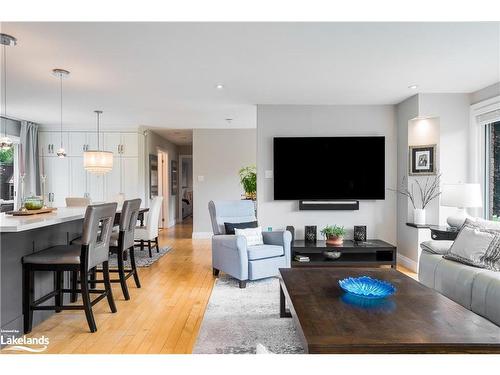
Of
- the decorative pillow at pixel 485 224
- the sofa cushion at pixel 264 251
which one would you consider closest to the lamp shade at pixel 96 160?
the sofa cushion at pixel 264 251

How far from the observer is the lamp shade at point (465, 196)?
3467 millimetres

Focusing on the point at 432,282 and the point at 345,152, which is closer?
the point at 432,282

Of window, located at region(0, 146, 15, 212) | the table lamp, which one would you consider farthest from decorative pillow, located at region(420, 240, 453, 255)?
window, located at region(0, 146, 15, 212)

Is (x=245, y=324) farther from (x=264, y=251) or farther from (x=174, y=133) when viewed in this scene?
(x=174, y=133)

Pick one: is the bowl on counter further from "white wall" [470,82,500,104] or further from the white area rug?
"white wall" [470,82,500,104]

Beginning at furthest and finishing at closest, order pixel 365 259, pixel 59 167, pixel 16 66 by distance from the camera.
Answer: pixel 59 167 → pixel 365 259 → pixel 16 66

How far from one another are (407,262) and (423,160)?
55.1 inches

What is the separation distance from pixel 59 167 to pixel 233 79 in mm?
4853

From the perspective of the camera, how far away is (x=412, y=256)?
4.48 m

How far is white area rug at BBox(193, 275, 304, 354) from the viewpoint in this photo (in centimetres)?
228

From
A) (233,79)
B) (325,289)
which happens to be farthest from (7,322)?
(233,79)

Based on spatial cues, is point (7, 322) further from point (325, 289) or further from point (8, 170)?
point (8, 170)
